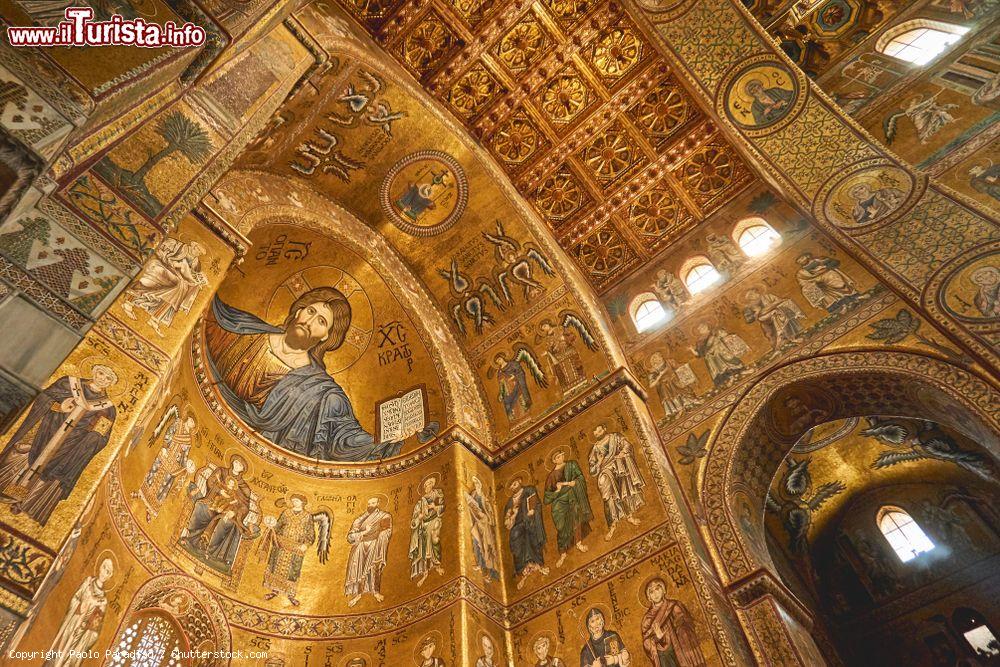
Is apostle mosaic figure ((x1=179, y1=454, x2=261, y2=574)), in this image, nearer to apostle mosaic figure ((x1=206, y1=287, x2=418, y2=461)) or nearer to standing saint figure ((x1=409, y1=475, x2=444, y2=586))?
apostle mosaic figure ((x1=206, y1=287, x2=418, y2=461))

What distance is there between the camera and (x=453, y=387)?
1047 centimetres

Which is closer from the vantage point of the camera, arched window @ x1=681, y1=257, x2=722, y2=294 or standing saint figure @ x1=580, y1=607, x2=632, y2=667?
standing saint figure @ x1=580, y1=607, x2=632, y2=667

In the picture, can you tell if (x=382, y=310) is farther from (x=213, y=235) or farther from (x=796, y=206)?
(x=796, y=206)

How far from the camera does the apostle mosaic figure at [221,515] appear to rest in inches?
301

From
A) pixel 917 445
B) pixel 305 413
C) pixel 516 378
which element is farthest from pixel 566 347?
pixel 917 445

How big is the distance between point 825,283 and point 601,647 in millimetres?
5693

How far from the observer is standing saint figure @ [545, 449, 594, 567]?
27.3 feet

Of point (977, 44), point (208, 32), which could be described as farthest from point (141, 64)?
point (977, 44)

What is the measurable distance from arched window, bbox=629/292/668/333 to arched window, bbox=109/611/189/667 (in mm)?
7794

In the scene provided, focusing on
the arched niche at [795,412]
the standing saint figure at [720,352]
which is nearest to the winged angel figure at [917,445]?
the arched niche at [795,412]

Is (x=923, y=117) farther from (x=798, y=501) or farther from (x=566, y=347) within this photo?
(x=798, y=501)

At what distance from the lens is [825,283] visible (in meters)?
8.90

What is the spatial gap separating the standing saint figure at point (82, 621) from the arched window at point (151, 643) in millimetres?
636

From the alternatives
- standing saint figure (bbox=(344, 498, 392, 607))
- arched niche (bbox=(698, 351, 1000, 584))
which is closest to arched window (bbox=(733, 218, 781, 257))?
arched niche (bbox=(698, 351, 1000, 584))
